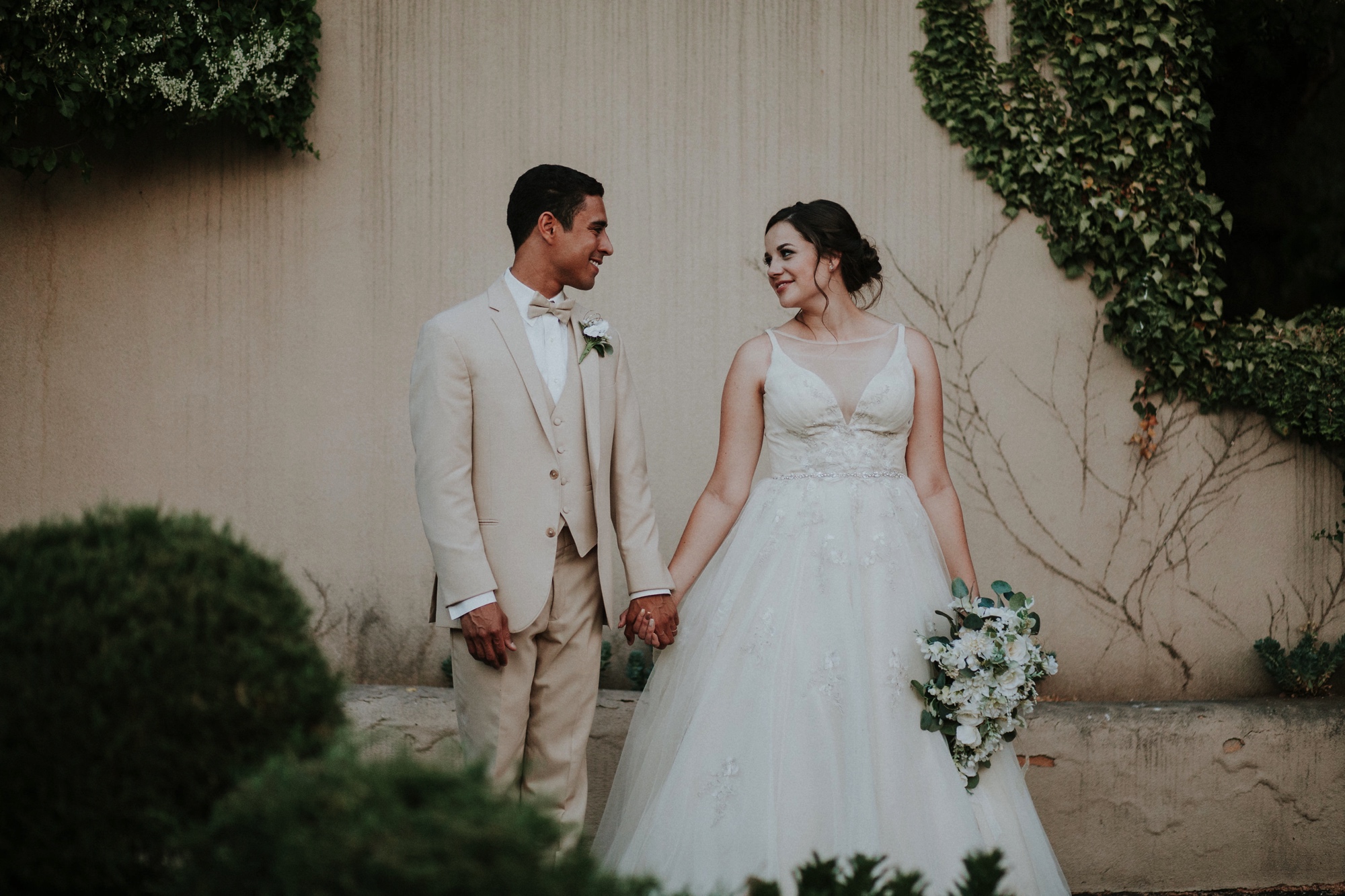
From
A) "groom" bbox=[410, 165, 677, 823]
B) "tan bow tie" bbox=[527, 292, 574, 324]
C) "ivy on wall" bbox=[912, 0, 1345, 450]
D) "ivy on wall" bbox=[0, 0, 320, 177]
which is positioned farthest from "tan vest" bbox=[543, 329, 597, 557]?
"ivy on wall" bbox=[912, 0, 1345, 450]

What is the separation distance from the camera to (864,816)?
2.69m

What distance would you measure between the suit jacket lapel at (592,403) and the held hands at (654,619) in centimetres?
40

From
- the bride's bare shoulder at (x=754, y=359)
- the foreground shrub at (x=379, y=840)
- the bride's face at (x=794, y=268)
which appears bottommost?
the foreground shrub at (x=379, y=840)

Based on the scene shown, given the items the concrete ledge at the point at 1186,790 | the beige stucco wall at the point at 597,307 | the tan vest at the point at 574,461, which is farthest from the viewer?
the beige stucco wall at the point at 597,307

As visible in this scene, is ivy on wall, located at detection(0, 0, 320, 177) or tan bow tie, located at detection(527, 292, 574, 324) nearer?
tan bow tie, located at detection(527, 292, 574, 324)

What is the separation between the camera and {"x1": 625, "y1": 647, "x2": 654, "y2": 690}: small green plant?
4133 millimetres

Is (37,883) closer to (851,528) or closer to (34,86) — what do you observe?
(851,528)

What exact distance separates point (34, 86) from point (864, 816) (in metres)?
3.70

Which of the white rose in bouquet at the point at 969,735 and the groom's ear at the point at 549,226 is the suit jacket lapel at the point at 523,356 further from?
the white rose in bouquet at the point at 969,735

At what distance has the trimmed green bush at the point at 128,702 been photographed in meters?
1.44

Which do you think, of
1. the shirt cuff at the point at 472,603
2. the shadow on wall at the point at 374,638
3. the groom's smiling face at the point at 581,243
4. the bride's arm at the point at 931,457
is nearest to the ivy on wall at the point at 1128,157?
the bride's arm at the point at 931,457

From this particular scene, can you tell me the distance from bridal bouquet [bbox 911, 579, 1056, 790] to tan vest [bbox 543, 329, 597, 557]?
38.9 inches

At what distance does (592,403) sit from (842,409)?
2.50 feet

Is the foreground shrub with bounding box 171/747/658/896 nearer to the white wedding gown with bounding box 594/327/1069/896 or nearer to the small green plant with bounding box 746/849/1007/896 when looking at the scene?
the small green plant with bounding box 746/849/1007/896
